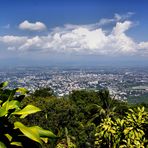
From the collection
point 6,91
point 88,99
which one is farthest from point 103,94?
point 6,91

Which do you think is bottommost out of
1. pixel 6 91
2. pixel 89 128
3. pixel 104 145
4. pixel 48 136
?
pixel 89 128

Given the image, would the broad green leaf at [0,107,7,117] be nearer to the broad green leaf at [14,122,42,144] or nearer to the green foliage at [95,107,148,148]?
the broad green leaf at [14,122,42,144]

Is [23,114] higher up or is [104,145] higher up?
[23,114]

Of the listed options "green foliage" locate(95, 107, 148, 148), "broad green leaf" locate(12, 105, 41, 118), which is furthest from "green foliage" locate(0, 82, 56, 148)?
"green foliage" locate(95, 107, 148, 148)

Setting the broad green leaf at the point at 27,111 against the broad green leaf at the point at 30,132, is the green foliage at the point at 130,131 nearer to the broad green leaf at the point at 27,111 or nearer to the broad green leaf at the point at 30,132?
the broad green leaf at the point at 27,111

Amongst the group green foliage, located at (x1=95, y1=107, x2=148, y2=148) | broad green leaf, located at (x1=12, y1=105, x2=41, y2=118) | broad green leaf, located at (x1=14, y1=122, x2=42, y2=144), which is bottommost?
green foliage, located at (x1=95, y1=107, x2=148, y2=148)

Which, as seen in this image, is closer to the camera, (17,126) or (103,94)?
(17,126)

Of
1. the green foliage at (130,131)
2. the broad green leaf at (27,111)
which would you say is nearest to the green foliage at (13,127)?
the broad green leaf at (27,111)

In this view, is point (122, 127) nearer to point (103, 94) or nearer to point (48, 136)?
point (48, 136)
